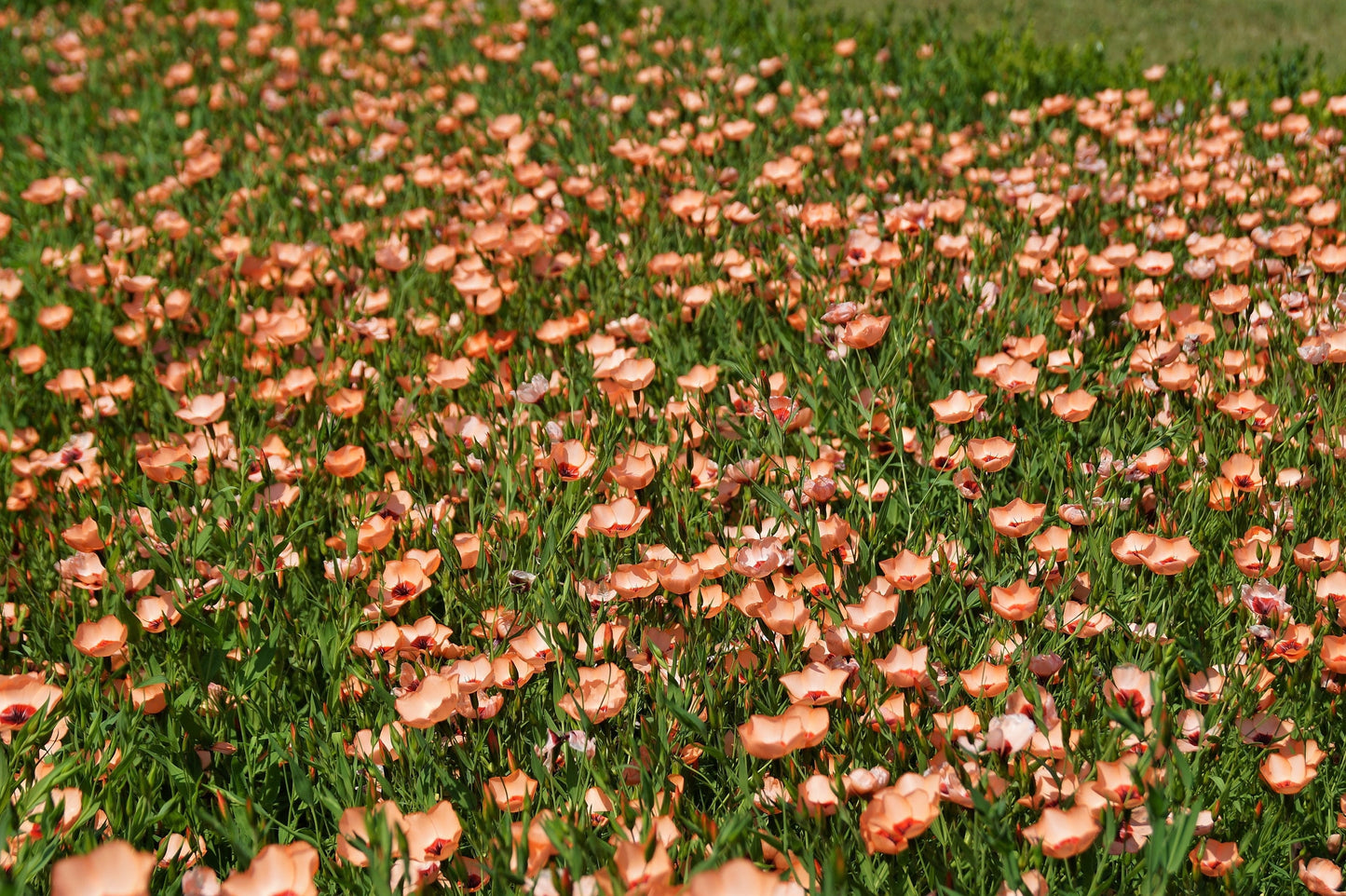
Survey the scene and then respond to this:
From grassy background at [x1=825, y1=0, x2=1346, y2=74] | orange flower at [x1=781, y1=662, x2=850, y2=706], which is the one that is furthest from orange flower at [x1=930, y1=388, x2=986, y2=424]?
grassy background at [x1=825, y1=0, x2=1346, y2=74]

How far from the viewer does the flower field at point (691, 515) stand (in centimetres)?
150

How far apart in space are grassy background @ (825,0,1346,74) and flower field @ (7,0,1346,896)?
152 centimetres

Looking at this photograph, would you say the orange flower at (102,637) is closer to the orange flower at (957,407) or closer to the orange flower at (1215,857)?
the orange flower at (957,407)

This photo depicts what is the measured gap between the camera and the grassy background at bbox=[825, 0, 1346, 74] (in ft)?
17.6

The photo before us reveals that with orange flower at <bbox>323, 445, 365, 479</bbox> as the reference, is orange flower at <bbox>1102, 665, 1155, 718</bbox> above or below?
above

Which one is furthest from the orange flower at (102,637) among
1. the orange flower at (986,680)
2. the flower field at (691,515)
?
the orange flower at (986,680)

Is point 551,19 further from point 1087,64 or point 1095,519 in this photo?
point 1095,519

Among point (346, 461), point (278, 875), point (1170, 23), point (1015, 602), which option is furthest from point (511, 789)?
point (1170, 23)

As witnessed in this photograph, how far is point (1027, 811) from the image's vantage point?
1.51m

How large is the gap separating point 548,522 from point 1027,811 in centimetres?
96

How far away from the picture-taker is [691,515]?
2166 mm

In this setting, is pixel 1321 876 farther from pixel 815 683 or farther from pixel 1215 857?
pixel 815 683

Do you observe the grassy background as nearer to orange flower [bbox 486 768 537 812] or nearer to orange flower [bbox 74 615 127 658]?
orange flower [bbox 486 768 537 812]

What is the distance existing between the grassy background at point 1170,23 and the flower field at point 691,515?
152cm
